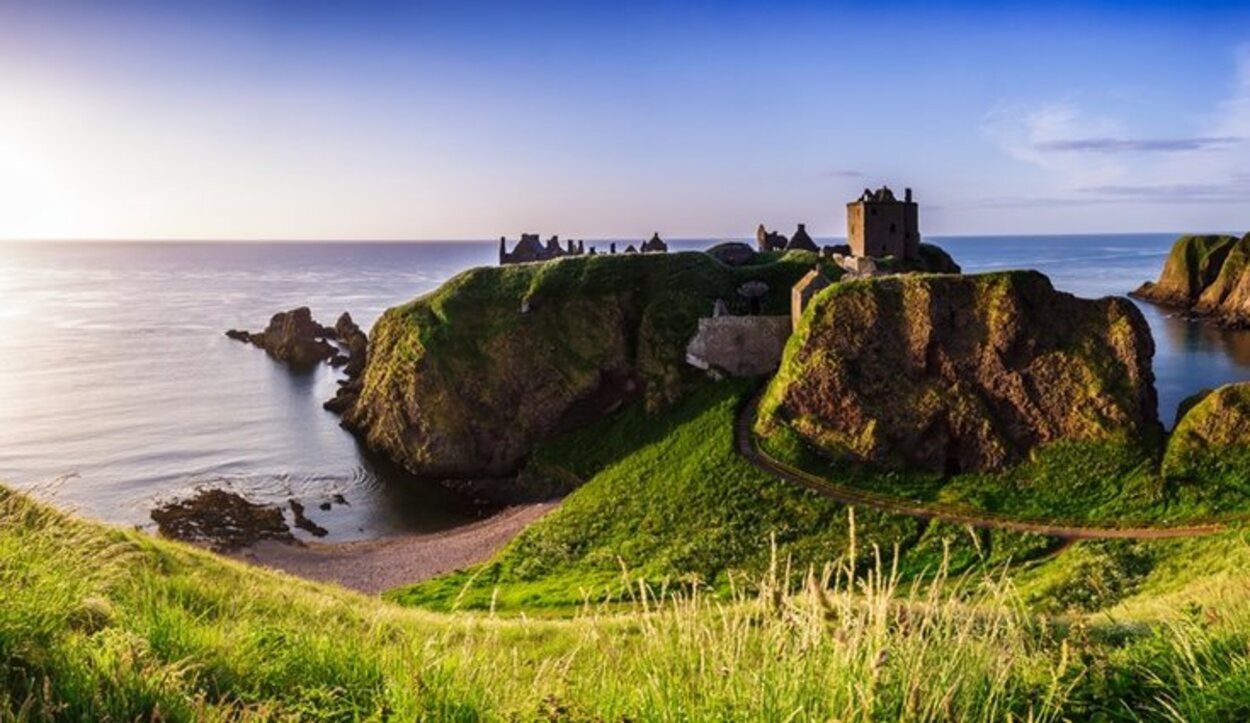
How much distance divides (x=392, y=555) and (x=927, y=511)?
24.9 meters

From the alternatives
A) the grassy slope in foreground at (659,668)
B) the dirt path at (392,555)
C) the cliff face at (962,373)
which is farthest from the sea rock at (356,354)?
the grassy slope in foreground at (659,668)

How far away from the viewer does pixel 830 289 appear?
43406 mm

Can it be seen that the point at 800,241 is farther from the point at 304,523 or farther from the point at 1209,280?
the point at 1209,280

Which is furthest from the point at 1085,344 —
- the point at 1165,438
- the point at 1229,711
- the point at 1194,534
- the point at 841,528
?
the point at 1229,711

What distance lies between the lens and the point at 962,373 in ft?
131

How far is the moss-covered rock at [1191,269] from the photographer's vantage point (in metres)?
128

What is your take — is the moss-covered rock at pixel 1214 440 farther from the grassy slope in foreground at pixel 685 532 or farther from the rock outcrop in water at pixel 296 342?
the rock outcrop in water at pixel 296 342

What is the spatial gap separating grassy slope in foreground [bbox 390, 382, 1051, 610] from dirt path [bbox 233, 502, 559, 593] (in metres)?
2.09

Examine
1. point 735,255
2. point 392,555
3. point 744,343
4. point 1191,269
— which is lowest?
point 392,555

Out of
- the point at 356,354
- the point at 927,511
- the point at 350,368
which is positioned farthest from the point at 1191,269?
the point at 350,368

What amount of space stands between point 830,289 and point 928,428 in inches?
343

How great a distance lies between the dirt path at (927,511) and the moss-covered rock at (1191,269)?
112 meters

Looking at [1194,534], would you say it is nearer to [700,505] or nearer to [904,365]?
[904,365]

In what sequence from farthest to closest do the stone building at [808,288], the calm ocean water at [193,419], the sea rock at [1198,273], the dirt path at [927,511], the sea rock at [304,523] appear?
the sea rock at [1198,273]
the calm ocean water at [193,419]
the sea rock at [304,523]
the stone building at [808,288]
the dirt path at [927,511]
